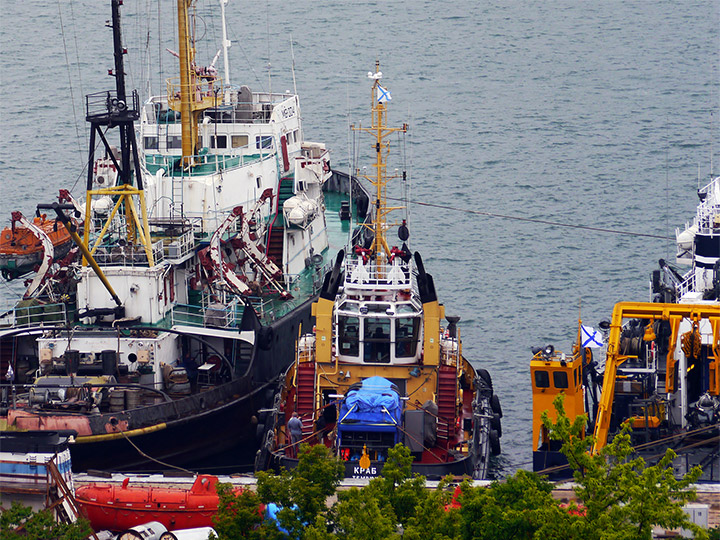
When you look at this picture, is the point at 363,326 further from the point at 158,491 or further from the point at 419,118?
the point at 419,118

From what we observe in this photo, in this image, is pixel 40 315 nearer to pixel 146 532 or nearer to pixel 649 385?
pixel 146 532

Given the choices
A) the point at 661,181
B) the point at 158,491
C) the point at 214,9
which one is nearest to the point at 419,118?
the point at 661,181

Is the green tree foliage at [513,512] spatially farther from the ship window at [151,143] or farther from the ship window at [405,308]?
the ship window at [151,143]

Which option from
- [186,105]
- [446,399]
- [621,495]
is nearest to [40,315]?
[186,105]

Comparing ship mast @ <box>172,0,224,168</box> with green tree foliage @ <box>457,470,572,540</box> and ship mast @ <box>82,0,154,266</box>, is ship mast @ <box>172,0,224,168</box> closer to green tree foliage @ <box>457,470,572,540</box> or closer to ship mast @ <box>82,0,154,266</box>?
ship mast @ <box>82,0,154,266</box>

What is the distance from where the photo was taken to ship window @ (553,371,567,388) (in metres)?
41.5

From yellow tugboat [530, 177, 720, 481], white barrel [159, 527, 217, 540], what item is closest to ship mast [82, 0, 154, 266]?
white barrel [159, 527, 217, 540]

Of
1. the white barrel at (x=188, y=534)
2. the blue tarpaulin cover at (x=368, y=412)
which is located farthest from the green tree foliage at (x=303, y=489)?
the blue tarpaulin cover at (x=368, y=412)

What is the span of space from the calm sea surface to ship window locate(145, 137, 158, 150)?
4.39m

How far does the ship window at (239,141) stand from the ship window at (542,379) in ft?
63.0

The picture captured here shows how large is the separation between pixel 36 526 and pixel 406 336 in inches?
576

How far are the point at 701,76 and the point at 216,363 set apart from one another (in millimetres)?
71939

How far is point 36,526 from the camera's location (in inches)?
1204

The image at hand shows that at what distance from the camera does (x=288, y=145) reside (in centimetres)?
5862
